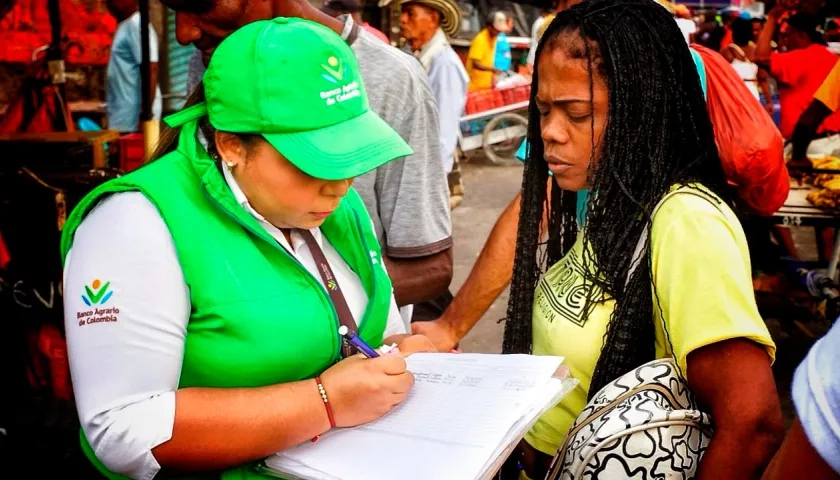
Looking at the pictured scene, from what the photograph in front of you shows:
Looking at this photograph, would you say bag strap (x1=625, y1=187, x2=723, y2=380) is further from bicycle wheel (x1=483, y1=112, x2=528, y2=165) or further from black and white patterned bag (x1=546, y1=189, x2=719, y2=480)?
bicycle wheel (x1=483, y1=112, x2=528, y2=165)

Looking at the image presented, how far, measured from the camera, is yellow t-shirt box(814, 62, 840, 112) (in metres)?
5.54

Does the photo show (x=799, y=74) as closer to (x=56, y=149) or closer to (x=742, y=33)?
(x=742, y=33)

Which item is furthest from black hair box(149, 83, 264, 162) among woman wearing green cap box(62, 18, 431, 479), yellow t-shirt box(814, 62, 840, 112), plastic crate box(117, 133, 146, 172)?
yellow t-shirt box(814, 62, 840, 112)

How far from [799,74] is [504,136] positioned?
583 centimetres

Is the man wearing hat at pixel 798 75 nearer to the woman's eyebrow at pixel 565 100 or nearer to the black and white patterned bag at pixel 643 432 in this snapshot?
the woman's eyebrow at pixel 565 100

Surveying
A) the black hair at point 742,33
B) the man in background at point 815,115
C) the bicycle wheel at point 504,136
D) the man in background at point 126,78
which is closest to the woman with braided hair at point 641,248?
the man in background at point 815,115

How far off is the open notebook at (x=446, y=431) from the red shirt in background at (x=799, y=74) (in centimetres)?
605

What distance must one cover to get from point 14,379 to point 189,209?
2.89 meters

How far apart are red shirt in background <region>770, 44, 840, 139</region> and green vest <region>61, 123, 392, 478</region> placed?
20.7 feet

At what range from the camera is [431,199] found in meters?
2.38

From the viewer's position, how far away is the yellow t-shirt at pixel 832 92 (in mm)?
5535

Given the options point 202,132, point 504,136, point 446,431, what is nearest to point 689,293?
point 446,431

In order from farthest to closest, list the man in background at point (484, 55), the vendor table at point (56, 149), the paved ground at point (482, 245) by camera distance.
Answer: the man in background at point (484, 55), the paved ground at point (482, 245), the vendor table at point (56, 149)

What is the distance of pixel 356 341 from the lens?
5.12 feet
